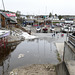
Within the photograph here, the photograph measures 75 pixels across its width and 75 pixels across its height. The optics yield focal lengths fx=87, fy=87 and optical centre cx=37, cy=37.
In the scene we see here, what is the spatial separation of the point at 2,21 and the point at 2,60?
20651 mm

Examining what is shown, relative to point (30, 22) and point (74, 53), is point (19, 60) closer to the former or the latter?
point (74, 53)

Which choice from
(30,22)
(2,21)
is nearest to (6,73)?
(2,21)

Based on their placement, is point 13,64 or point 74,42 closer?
point 74,42

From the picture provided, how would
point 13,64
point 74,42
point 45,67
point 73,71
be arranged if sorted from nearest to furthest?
point 73,71
point 74,42
point 45,67
point 13,64

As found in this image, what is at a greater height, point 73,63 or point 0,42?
point 73,63

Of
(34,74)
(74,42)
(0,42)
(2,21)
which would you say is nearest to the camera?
(74,42)

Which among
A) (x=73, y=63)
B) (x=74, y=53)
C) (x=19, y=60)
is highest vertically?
(x=74, y=53)

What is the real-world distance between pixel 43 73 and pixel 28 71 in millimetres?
1656

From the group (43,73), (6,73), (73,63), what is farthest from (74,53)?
(6,73)

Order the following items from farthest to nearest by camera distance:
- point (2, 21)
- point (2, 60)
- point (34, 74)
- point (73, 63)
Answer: point (2, 21) < point (2, 60) < point (34, 74) < point (73, 63)

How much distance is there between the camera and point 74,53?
21.9 ft

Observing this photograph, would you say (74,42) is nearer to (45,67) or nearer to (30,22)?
(45,67)

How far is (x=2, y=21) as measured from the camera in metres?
29.8

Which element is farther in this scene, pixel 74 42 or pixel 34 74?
pixel 34 74
